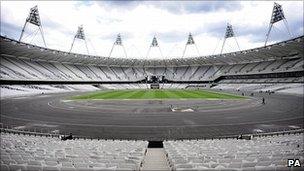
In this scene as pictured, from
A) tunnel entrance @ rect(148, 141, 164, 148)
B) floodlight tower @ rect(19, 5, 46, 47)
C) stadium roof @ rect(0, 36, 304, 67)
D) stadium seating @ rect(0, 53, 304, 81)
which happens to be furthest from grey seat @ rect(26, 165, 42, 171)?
floodlight tower @ rect(19, 5, 46, 47)

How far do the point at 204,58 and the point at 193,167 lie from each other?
4480 inches

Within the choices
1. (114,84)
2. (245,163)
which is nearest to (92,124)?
(245,163)

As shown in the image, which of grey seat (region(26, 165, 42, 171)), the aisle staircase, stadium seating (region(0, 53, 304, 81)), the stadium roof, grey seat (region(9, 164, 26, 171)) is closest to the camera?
grey seat (region(26, 165, 42, 171))

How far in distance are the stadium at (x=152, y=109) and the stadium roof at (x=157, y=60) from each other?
35cm

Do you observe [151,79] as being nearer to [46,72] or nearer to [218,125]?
[46,72]

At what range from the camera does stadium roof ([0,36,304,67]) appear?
78.5 m

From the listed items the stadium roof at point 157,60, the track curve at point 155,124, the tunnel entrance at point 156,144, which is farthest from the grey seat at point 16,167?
the stadium roof at point 157,60

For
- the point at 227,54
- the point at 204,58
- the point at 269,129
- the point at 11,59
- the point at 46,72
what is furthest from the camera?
the point at 204,58

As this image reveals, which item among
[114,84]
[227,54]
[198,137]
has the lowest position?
[198,137]

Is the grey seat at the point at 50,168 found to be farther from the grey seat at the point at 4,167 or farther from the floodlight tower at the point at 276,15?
the floodlight tower at the point at 276,15

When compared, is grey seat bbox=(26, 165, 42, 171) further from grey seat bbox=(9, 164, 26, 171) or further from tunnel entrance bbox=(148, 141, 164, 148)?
tunnel entrance bbox=(148, 141, 164, 148)

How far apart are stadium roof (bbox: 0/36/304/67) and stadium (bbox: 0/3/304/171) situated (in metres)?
0.35

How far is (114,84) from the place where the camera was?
12219 cm

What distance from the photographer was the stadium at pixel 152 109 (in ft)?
37.0
